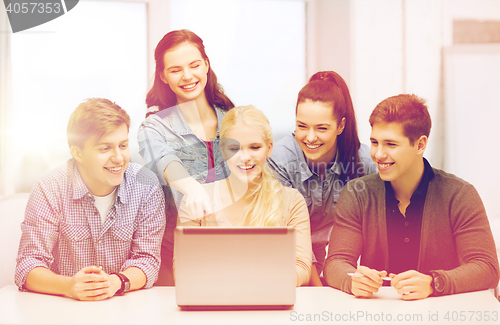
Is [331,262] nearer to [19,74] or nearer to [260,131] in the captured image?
[260,131]

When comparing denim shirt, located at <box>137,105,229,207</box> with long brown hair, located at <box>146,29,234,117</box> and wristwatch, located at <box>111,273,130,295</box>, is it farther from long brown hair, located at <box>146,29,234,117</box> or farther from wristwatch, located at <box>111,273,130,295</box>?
wristwatch, located at <box>111,273,130,295</box>

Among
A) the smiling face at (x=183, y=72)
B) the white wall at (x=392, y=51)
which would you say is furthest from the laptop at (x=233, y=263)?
the white wall at (x=392, y=51)

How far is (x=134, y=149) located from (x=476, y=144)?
6.22ft

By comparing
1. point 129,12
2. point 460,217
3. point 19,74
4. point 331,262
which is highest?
point 129,12

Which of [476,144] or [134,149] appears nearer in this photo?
[134,149]

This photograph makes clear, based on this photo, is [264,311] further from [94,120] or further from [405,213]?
[94,120]

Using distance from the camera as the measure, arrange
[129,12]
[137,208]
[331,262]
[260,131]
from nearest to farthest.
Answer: [331,262]
[137,208]
[260,131]
[129,12]

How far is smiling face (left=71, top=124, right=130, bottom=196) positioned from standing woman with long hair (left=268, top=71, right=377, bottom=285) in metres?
0.63

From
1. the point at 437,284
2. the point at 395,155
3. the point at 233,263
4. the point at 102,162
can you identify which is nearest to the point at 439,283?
the point at 437,284

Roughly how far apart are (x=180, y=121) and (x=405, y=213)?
0.99 metres

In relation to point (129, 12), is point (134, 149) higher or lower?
lower

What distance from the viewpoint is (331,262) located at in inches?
59.9

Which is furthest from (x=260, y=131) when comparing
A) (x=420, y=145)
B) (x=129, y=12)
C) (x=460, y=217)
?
(x=129, y=12)

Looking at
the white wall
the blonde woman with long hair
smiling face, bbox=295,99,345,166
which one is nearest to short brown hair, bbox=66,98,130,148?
the blonde woman with long hair
